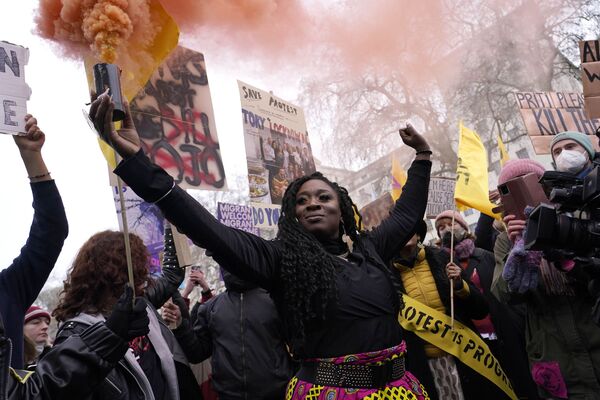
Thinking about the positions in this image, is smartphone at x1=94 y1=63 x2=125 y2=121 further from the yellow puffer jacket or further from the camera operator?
the yellow puffer jacket

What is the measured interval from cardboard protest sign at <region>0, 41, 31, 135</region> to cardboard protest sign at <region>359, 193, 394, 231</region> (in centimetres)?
455

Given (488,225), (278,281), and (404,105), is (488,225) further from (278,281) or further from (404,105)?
(404,105)

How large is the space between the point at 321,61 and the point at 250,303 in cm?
610

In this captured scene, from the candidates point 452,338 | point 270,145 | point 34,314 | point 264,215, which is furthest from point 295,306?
point 270,145

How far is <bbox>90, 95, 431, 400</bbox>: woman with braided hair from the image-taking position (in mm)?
2006

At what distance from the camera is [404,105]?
1598cm

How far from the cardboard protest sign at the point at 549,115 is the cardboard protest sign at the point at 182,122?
3706 mm

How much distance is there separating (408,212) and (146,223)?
3734 mm

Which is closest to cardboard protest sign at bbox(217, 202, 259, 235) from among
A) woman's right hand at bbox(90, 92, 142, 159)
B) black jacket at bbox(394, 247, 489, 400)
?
black jacket at bbox(394, 247, 489, 400)

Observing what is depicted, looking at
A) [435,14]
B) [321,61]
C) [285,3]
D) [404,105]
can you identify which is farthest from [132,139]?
[404,105]

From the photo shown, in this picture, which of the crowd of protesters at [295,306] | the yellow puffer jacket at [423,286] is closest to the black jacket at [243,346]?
the crowd of protesters at [295,306]

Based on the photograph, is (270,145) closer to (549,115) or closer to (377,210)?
(377,210)

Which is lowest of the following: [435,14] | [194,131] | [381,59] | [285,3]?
[194,131]

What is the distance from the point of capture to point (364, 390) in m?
2.23
